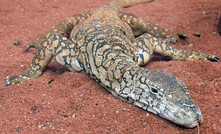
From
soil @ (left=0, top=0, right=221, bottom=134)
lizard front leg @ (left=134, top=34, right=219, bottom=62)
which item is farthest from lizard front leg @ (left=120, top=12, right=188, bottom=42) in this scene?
lizard front leg @ (left=134, top=34, right=219, bottom=62)

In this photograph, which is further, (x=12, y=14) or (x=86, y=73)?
(x=12, y=14)

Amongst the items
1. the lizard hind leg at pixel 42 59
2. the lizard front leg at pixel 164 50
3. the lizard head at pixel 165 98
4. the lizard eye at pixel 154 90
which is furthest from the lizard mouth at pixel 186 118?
the lizard hind leg at pixel 42 59

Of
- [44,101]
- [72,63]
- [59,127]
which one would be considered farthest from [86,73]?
[59,127]

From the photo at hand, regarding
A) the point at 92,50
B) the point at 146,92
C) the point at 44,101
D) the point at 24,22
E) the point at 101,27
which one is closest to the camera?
the point at 146,92

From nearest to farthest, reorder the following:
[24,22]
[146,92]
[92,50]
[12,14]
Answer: [146,92] → [92,50] → [24,22] → [12,14]

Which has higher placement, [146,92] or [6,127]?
[146,92]

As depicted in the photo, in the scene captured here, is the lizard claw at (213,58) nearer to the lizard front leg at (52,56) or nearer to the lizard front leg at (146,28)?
the lizard front leg at (146,28)

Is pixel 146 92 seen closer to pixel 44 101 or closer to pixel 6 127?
pixel 44 101
